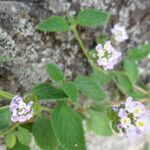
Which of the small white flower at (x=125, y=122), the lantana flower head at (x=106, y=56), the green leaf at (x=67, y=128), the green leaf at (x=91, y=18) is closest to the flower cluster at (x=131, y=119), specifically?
the small white flower at (x=125, y=122)

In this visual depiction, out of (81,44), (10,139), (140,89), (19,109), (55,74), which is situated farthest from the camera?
(140,89)

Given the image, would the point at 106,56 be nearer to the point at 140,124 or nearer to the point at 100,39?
the point at 100,39

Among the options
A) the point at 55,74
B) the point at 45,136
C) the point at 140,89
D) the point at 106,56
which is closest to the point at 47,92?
the point at 55,74

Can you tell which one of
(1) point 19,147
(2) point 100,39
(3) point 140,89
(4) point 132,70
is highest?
(2) point 100,39

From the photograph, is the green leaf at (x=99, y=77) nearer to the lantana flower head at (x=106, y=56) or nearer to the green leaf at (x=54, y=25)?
the lantana flower head at (x=106, y=56)

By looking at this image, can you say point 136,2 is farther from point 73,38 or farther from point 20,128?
point 20,128

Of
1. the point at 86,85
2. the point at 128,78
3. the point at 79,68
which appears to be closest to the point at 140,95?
the point at 128,78

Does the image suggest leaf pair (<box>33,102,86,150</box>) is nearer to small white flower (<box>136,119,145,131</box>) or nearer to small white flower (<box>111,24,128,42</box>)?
small white flower (<box>136,119,145,131</box>)
